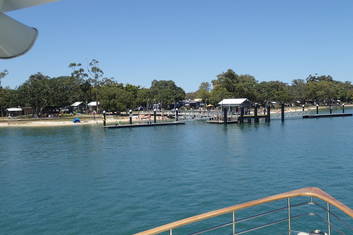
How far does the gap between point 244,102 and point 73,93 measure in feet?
189

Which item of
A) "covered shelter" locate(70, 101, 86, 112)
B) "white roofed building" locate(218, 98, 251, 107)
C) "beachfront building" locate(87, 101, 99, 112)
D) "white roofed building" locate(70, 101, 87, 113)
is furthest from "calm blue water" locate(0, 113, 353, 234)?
"covered shelter" locate(70, 101, 86, 112)

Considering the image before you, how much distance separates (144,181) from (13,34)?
1904 cm

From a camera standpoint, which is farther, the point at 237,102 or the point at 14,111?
the point at 14,111

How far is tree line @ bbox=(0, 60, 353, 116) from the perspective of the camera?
92250mm

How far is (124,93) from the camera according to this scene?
95.1 metres

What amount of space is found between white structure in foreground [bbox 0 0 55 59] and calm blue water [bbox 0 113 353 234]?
11.6 meters

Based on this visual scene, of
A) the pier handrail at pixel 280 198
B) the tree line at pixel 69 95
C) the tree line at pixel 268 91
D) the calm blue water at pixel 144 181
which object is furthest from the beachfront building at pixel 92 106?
the pier handrail at pixel 280 198

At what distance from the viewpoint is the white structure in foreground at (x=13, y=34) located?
8.74ft

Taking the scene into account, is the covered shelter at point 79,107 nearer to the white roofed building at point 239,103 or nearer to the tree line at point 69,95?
the tree line at point 69,95

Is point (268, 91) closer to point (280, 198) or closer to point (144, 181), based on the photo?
point (144, 181)

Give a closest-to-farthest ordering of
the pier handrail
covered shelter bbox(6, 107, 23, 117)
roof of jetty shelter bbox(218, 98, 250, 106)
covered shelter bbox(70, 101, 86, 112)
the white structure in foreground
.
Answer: the white structure in foreground → the pier handrail → roof of jetty shelter bbox(218, 98, 250, 106) → covered shelter bbox(6, 107, 23, 117) → covered shelter bbox(70, 101, 86, 112)

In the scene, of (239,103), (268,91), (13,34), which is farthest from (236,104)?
(13,34)

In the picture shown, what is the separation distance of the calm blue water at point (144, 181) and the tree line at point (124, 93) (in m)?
56.5

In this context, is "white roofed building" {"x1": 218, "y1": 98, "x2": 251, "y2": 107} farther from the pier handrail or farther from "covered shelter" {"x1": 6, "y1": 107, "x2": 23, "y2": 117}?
the pier handrail
